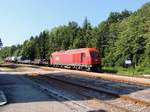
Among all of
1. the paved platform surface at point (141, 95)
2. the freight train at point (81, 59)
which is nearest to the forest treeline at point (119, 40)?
the freight train at point (81, 59)

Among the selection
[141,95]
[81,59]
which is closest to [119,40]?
[81,59]

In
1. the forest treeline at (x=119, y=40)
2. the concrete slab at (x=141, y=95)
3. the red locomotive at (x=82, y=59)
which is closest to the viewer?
the concrete slab at (x=141, y=95)

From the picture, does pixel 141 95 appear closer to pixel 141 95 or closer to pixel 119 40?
pixel 141 95

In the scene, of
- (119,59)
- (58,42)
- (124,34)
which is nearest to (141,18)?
(124,34)

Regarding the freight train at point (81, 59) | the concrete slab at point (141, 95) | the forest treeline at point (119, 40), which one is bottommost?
the concrete slab at point (141, 95)

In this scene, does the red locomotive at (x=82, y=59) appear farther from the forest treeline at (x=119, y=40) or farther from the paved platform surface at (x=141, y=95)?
the paved platform surface at (x=141, y=95)

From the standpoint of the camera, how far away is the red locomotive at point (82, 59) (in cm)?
4716

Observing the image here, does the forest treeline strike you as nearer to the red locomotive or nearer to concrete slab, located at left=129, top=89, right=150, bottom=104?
the red locomotive

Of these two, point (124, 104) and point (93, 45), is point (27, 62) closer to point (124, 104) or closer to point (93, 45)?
point (93, 45)

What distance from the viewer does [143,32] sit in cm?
6238

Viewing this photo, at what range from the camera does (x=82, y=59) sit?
49.3 m

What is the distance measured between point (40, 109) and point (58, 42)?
117 m

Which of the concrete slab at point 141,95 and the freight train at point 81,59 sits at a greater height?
the freight train at point 81,59

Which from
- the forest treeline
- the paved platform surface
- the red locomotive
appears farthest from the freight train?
the paved platform surface
